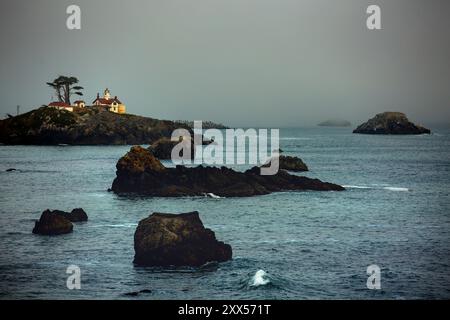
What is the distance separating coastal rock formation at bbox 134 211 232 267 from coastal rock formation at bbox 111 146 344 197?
40.6 m

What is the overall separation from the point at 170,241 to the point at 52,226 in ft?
64.2

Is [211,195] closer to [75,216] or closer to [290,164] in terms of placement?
[75,216]

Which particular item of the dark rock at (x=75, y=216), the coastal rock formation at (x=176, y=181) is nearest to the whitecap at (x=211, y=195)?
the coastal rock formation at (x=176, y=181)

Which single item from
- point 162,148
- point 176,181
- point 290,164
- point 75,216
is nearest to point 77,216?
point 75,216

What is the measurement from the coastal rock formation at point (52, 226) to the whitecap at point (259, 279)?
25289 millimetres

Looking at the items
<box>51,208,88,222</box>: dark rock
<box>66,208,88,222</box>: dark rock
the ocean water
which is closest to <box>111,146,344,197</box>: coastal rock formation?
the ocean water

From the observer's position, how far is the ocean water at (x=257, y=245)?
42.6 meters

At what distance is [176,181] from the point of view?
302 ft

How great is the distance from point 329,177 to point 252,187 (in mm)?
36845
